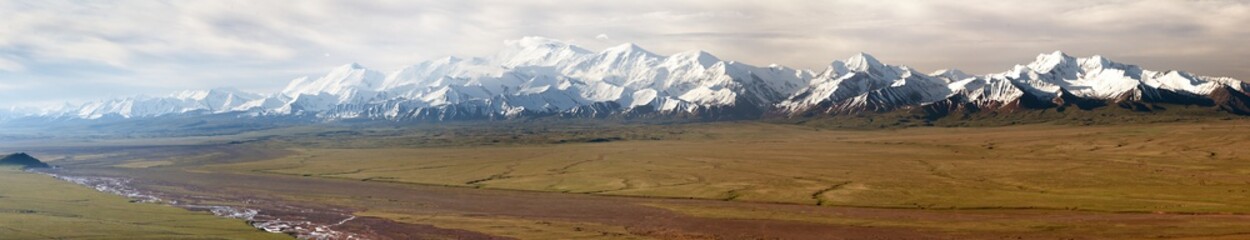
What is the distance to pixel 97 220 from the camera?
8062 cm

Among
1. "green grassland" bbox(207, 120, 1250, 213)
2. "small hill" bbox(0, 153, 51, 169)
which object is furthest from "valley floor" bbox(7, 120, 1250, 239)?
"small hill" bbox(0, 153, 51, 169)

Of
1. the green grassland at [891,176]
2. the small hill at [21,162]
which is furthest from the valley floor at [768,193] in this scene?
the small hill at [21,162]

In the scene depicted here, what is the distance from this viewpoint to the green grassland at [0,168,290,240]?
2734 inches

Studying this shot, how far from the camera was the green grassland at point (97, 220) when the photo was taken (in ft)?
228

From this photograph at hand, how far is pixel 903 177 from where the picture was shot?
453ft

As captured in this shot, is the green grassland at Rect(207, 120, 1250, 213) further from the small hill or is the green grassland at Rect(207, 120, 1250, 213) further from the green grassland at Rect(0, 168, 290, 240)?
the green grassland at Rect(0, 168, 290, 240)

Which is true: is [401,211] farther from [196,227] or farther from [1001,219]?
[1001,219]

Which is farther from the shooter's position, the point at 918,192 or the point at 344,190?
the point at 344,190

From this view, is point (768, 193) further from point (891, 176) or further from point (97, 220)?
point (97, 220)

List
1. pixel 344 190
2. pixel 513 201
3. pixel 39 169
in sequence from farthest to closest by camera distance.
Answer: pixel 39 169, pixel 344 190, pixel 513 201

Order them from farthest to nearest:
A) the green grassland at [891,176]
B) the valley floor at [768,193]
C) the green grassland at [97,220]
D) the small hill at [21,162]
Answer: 1. the small hill at [21,162]
2. the green grassland at [891,176]
3. the valley floor at [768,193]
4. the green grassland at [97,220]

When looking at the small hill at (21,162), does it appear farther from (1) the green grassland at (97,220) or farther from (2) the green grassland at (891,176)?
(1) the green grassland at (97,220)

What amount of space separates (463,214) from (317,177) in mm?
69824

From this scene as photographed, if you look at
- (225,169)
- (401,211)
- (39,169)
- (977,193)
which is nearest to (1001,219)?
(977,193)
